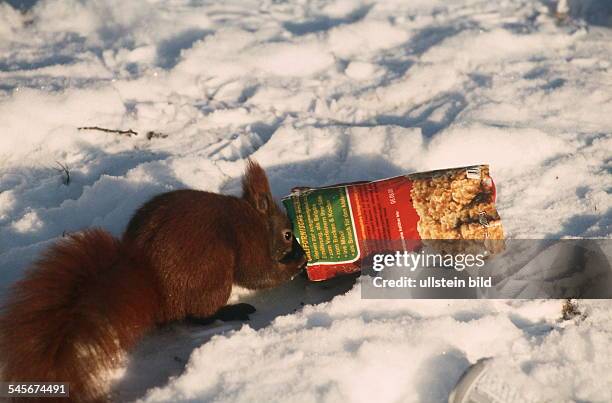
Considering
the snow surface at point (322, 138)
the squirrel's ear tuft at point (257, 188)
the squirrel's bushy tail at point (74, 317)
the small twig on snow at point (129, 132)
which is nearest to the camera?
the squirrel's bushy tail at point (74, 317)

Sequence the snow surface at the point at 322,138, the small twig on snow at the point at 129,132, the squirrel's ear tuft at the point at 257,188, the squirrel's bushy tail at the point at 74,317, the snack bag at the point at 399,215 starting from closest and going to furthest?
the squirrel's bushy tail at the point at 74,317 → the snow surface at the point at 322,138 → the snack bag at the point at 399,215 → the squirrel's ear tuft at the point at 257,188 → the small twig on snow at the point at 129,132

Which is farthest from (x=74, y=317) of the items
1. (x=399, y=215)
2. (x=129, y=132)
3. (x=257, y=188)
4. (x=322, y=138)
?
(x=322, y=138)

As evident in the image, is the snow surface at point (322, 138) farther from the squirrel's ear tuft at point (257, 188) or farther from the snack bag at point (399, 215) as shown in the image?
the squirrel's ear tuft at point (257, 188)

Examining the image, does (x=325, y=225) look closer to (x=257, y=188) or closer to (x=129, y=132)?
(x=257, y=188)

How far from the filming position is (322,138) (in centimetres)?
276

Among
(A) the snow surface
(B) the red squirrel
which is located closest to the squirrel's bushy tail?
(B) the red squirrel

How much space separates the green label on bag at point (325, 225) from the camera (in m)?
1.98

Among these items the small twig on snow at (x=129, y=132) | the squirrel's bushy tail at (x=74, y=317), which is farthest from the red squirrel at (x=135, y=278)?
the small twig on snow at (x=129, y=132)

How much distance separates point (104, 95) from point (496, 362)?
7.13 ft

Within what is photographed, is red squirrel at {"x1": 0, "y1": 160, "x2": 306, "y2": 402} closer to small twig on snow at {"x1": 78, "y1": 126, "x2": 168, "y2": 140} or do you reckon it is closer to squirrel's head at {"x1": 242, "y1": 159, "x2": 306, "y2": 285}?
squirrel's head at {"x1": 242, "y1": 159, "x2": 306, "y2": 285}

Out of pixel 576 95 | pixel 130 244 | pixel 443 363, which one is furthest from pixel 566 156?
pixel 130 244

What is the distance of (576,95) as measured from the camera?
9.67 ft

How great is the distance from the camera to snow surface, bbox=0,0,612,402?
67.2 inches

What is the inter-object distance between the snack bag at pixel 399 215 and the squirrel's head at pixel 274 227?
77mm
